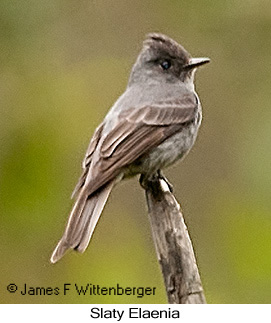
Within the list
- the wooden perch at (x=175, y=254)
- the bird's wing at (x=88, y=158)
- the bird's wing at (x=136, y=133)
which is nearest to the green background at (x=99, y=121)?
the bird's wing at (x=88, y=158)

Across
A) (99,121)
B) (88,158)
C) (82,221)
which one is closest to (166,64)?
(99,121)

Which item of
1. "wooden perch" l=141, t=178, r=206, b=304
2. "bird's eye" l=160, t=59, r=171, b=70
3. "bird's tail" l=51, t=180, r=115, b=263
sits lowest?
"wooden perch" l=141, t=178, r=206, b=304

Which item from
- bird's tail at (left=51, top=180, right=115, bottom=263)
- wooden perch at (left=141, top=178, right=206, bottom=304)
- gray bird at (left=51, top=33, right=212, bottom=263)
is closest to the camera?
wooden perch at (left=141, top=178, right=206, bottom=304)

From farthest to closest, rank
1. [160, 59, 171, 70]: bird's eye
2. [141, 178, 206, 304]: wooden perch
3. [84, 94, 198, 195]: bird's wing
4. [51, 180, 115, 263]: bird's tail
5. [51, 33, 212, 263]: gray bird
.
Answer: [160, 59, 171, 70]: bird's eye, [84, 94, 198, 195]: bird's wing, [51, 33, 212, 263]: gray bird, [51, 180, 115, 263]: bird's tail, [141, 178, 206, 304]: wooden perch

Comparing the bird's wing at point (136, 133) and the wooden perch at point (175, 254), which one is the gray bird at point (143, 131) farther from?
the wooden perch at point (175, 254)

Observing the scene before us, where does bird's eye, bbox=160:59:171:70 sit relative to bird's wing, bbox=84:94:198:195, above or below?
above

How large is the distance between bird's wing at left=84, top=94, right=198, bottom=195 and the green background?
7.6 inches

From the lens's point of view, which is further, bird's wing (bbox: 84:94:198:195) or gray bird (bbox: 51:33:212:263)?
bird's wing (bbox: 84:94:198:195)

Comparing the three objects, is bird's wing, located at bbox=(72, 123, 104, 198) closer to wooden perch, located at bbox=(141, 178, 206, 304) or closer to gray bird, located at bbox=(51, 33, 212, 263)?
A: gray bird, located at bbox=(51, 33, 212, 263)

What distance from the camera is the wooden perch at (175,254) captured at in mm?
4336

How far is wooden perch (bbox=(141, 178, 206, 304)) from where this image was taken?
4.34 m

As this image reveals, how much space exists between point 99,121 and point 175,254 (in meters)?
1.84

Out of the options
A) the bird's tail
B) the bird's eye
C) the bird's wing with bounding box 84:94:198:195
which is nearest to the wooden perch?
the bird's tail

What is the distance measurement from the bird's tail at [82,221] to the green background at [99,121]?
202mm
